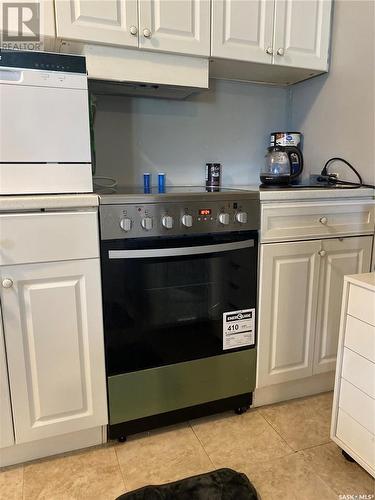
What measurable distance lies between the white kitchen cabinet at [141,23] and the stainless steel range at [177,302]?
0.61 meters

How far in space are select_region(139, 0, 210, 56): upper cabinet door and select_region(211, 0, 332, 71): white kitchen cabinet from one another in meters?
0.05

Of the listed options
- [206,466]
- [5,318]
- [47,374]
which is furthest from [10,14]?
[206,466]

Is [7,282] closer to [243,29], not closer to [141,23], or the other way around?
[141,23]

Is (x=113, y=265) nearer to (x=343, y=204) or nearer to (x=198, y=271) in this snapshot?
(x=198, y=271)

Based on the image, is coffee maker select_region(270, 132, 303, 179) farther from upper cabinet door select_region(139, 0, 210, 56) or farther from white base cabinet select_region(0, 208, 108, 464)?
white base cabinet select_region(0, 208, 108, 464)

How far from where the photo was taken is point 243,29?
66.0 inches

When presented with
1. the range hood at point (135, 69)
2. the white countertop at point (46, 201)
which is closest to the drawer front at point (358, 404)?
the white countertop at point (46, 201)

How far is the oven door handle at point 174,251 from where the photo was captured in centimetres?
134

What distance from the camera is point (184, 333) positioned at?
4.96ft

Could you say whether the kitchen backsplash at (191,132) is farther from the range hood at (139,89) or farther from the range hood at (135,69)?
the range hood at (135,69)

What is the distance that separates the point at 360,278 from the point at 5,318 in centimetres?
122

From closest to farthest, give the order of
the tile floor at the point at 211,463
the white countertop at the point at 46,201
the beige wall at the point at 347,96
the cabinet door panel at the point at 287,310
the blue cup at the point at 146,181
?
the white countertop at the point at 46,201, the tile floor at the point at 211,463, the cabinet door panel at the point at 287,310, the beige wall at the point at 347,96, the blue cup at the point at 146,181

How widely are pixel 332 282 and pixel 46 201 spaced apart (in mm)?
1267

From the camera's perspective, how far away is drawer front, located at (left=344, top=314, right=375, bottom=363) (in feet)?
4.10
